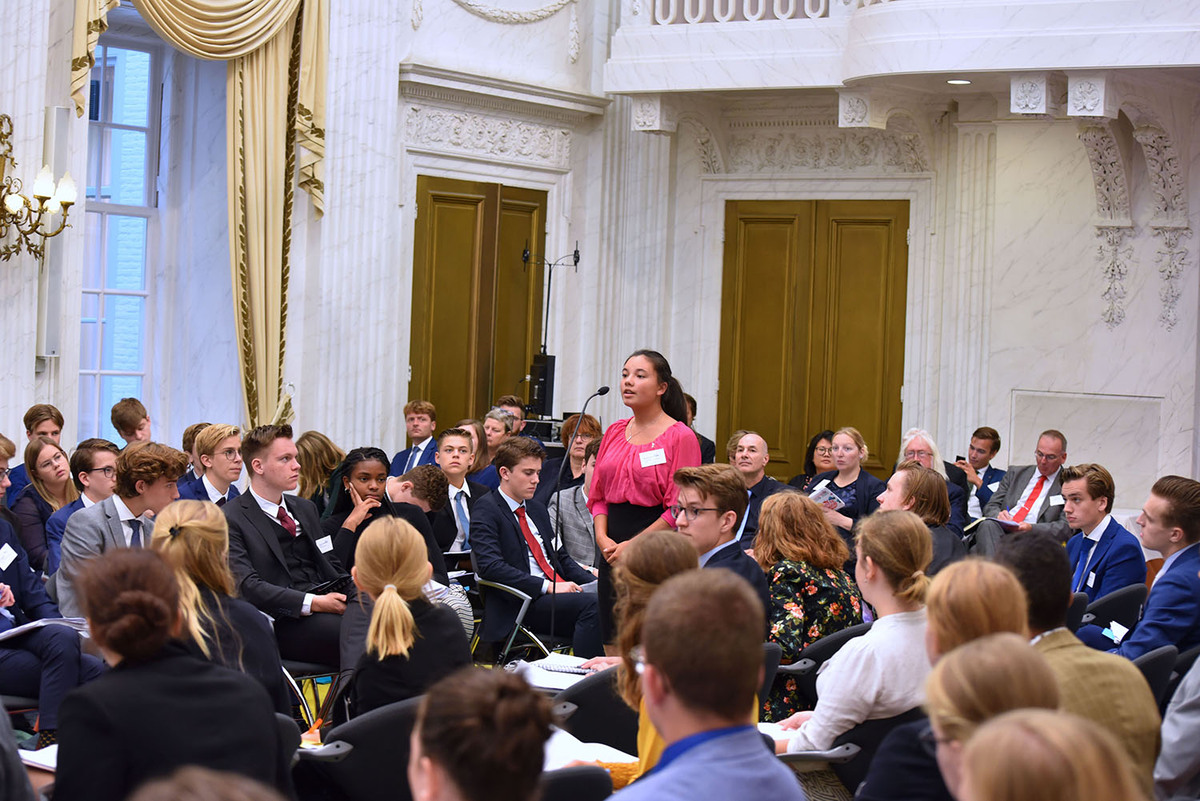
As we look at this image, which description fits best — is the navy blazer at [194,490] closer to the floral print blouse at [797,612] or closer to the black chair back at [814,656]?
the floral print blouse at [797,612]

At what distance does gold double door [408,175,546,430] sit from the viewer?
9562 millimetres

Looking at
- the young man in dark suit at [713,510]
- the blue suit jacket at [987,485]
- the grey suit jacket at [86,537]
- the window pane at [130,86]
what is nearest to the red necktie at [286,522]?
the grey suit jacket at [86,537]

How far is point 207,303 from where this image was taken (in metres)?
9.08

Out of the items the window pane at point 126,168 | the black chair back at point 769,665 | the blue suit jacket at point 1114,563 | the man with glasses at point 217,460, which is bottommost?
the black chair back at point 769,665

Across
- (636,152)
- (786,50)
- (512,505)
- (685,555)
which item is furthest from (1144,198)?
(685,555)

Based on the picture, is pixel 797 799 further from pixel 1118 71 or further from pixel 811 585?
pixel 1118 71

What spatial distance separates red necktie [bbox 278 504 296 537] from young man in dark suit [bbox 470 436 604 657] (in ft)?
3.20

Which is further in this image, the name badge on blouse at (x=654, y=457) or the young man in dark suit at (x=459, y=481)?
the young man in dark suit at (x=459, y=481)

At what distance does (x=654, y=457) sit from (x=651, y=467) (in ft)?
0.13

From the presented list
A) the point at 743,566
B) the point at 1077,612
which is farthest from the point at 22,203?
the point at 1077,612

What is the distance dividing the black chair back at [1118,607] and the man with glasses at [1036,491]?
6.77ft

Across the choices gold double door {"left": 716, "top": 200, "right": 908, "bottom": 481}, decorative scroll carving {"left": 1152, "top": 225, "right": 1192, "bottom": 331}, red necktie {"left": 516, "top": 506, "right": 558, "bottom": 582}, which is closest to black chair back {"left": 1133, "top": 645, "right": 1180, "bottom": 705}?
red necktie {"left": 516, "top": 506, "right": 558, "bottom": 582}

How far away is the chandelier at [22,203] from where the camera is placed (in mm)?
7180

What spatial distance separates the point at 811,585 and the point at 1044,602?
1.52 m
